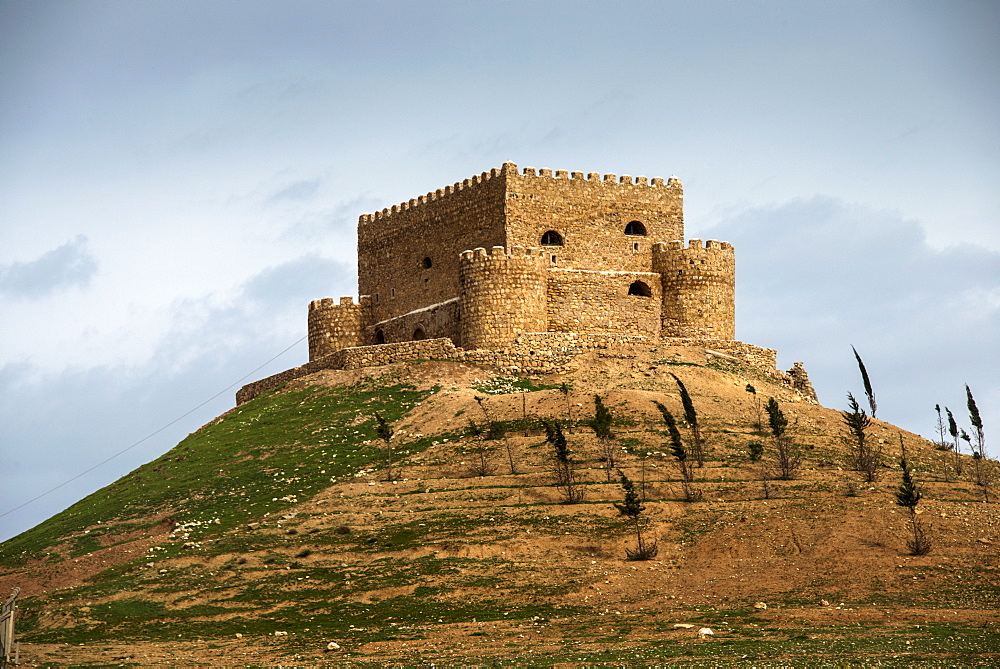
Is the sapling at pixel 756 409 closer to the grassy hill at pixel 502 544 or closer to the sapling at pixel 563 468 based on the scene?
the grassy hill at pixel 502 544

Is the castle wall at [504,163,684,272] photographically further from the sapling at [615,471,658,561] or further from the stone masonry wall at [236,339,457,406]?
the sapling at [615,471,658,561]

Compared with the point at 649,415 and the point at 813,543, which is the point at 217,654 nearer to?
the point at 813,543

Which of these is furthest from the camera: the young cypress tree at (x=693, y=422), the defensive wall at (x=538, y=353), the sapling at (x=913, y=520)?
the defensive wall at (x=538, y=353)

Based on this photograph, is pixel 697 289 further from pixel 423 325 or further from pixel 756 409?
pixel 423 325

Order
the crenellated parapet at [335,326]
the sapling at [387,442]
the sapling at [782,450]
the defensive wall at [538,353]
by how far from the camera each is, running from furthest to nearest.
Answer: the crenellated parapet at [335,326] < the defensive wall at [538,353] < the sapling at [387,442] < the sapling at [782,450]

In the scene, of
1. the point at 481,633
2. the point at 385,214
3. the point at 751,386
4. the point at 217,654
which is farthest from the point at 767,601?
the point at 385,214

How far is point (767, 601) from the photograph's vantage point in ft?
101

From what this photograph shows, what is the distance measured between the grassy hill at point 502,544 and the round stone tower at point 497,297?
1.87 meters

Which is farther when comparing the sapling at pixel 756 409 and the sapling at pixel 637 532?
the sapling at pixel 756 409

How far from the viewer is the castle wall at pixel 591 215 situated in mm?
54281

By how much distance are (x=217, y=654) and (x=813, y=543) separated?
15.6m

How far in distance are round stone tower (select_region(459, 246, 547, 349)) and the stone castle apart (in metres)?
0.04

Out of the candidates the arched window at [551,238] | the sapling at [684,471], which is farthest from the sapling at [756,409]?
the arched window at [551,238]

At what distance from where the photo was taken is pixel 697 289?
55.1 metres
